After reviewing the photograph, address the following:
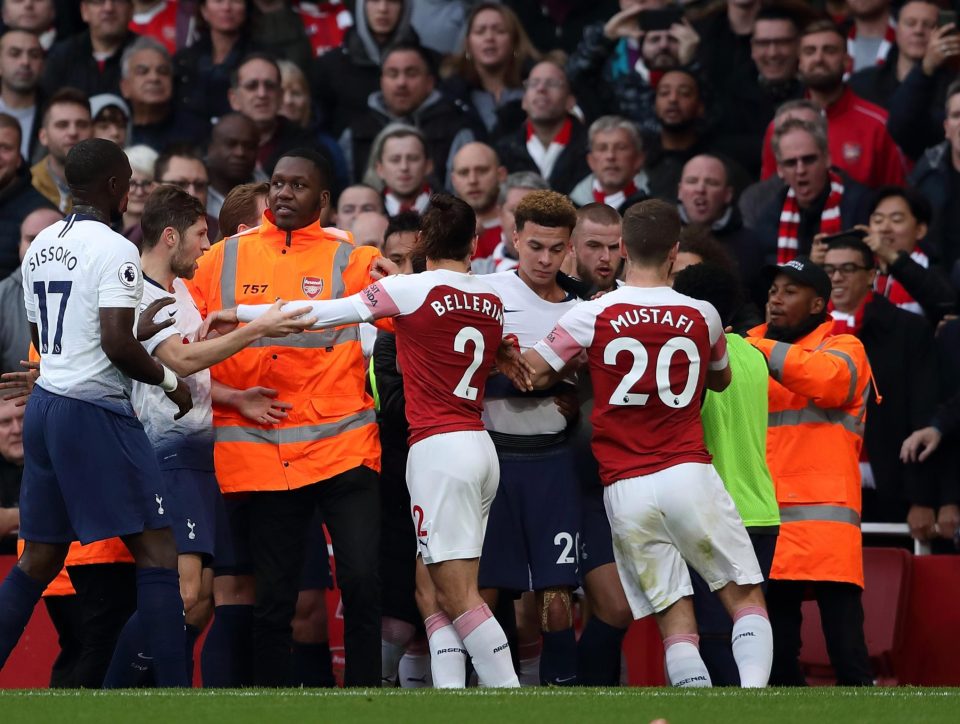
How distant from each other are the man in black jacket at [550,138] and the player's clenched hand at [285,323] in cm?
488

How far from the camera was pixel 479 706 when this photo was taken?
20.2 ft

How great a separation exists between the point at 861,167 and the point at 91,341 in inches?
251

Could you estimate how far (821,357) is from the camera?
26.3 ft

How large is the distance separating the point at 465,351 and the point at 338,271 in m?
0.85

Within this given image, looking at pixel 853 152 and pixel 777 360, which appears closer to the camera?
pixel 777 360

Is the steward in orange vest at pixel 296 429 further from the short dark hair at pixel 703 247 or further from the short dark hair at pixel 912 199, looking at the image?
the short dark hair at pixel 912 199

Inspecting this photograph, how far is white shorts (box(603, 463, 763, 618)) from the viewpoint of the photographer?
23.6 feet

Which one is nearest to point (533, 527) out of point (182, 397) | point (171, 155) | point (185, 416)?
point (185, 416)

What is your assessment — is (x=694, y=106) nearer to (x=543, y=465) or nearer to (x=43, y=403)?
(x=543, y=465)

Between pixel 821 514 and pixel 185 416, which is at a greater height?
pixel 185 416

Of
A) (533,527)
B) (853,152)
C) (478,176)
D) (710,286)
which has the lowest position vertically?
(533,527)

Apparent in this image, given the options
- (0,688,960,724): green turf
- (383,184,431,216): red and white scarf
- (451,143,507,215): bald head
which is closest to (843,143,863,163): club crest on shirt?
(451,143,507,215): bald head

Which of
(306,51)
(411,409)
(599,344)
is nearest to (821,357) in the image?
(599,344)

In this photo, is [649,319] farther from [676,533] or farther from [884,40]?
[884,40]
